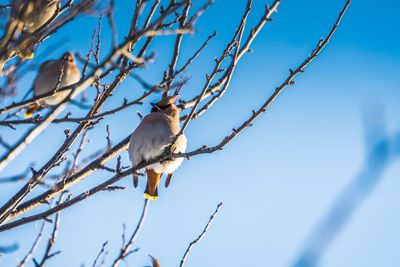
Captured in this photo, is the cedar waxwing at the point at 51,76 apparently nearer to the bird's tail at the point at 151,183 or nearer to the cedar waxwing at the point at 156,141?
the cedar waxwing at the point at 156,141

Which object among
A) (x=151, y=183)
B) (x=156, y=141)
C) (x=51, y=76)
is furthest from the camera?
(x=51, y=76)

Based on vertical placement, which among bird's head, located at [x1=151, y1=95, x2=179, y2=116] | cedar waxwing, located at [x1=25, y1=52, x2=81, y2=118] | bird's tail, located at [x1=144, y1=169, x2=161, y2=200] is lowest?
bird's tail, located at [x1=144, y1=169, x2=161, y2=200]

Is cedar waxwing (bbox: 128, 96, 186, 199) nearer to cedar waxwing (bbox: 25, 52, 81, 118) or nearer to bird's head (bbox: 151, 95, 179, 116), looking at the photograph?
bird's head (bbox: 151, 95, 179, 116)

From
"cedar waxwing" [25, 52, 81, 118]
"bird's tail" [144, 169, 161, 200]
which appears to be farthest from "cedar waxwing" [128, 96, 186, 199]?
"cedar waxwing" [25, 52, 81, 118]

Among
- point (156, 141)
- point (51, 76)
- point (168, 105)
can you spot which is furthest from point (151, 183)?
point (51, 76)

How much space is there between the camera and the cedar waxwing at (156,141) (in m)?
4.11

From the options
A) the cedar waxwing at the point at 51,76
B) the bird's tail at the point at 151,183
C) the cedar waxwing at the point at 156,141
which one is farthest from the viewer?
the cedar waxwing at the point at 51,76

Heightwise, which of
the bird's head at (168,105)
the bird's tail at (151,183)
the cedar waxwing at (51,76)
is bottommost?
the bird's tail at (151,183)

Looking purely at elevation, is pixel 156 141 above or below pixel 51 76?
below

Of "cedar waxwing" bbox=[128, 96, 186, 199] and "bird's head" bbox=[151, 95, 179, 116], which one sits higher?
"bird's head" bbox=[151, 95, 179, 116]

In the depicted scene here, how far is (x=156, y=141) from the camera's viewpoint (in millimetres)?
4148

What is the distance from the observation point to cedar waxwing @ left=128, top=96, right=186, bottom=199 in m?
4.11

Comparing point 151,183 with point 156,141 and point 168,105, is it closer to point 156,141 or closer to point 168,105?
point 156,141

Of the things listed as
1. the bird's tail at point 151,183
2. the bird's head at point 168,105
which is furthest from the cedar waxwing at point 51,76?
the bird's tail at point 151,183
